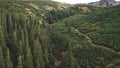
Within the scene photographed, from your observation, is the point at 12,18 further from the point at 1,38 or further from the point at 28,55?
the point at 28,55

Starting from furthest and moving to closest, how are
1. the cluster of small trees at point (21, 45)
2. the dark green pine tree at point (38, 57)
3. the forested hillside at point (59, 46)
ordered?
1. the dark green pine tree at point (38, 57)
2. the forested hillside at point (59, 46)
3. the cluster of small trees at point (21, 45)

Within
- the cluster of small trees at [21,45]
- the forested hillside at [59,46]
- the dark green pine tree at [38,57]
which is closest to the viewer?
the cluster of small trees at [21,45]

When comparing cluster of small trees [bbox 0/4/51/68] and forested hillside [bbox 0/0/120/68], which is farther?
forested hillside [bbox 0/0/120/68]

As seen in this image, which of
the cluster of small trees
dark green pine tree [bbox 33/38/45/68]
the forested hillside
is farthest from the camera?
dark green pine tree [bbox 33/38/45/68]

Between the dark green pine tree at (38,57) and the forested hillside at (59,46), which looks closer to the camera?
the forested hillside at (59,46)

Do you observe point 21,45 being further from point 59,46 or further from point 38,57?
point 59,46

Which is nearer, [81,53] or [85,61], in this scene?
[85,61]

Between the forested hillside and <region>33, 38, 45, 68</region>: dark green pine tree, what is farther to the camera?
<region>33, 38, 45, 68</region>: dark green pine tree

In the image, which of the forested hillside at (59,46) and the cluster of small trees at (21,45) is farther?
the forested hillside at (59,46)

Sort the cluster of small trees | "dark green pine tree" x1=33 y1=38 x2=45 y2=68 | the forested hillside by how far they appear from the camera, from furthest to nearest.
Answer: "dark green pine tree" x1=33 y1=38 x2=45 y2=68 < the forested hillside < the cluster of small trees

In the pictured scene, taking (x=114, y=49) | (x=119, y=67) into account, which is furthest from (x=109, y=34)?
(x=119, y=67)

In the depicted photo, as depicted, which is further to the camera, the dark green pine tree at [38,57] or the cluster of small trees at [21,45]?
the dark green pine tree at [38,57]
